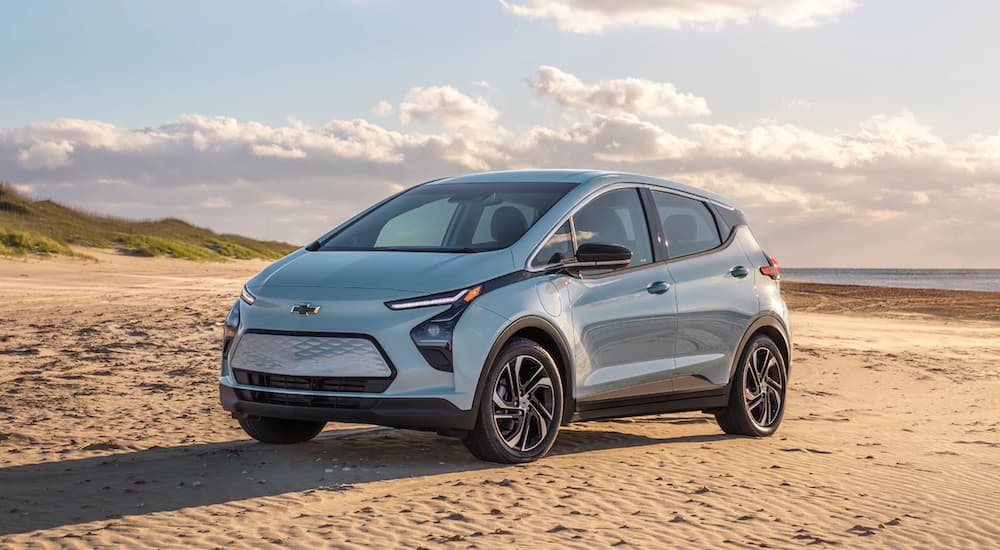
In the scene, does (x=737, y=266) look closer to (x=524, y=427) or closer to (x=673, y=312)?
(x=673, y=312)

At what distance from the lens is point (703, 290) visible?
912cm

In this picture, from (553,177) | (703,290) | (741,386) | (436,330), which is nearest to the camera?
(436,330)

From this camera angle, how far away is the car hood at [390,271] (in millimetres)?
7258

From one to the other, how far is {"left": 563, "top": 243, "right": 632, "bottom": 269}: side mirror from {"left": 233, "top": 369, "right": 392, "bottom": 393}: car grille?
60.2 inches

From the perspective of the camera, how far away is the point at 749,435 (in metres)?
9.77


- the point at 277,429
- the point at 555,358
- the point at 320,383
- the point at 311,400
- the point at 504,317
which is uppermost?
the point at 504,317

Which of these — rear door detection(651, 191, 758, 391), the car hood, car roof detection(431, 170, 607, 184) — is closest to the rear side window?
rear door detection(651, 191, 758, 391)

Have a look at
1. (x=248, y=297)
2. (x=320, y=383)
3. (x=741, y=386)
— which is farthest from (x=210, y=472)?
(x=741, y=386)

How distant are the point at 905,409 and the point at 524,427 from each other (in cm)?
661

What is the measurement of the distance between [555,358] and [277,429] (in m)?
2.05

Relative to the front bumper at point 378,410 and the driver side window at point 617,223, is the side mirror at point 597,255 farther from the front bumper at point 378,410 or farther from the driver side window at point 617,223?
the front bumper at point 378,410

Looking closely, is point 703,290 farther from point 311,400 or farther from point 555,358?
point 311,400

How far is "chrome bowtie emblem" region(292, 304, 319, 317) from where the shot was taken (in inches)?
285

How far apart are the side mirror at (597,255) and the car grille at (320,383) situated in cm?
153
